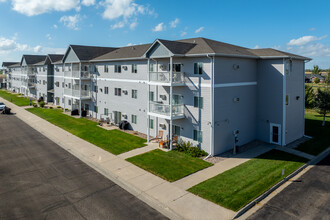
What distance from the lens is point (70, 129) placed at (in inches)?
1121

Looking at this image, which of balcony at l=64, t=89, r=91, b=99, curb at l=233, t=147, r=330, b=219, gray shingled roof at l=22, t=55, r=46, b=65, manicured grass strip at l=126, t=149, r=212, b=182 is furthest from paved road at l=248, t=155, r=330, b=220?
gray shingled roof at l=22, t=55, r=46, b=65

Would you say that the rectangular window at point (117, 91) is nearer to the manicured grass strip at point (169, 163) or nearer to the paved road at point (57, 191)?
the paved road at point (57, 191)

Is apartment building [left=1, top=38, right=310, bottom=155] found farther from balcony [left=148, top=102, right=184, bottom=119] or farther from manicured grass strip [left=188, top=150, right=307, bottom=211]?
manicured grass strip [left=188, top=150, right=307, bottom=211]

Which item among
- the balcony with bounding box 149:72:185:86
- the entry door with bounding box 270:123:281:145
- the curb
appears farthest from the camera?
the entry door with bounding box 270:123:281:145

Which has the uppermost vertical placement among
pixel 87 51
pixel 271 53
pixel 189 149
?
pixel 87 51

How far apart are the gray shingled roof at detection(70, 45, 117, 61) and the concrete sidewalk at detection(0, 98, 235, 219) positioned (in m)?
15.0

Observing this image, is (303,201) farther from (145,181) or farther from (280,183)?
(145,181)

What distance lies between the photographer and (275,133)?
74.6 feet

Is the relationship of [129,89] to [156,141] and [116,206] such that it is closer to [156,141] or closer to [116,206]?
[156,141]

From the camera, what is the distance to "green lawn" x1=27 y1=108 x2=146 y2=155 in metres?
22.2

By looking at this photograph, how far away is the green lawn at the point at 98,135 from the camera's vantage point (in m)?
22.2

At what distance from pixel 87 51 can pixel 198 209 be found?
101ft

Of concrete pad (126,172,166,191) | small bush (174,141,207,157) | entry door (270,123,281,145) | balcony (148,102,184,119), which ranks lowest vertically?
concrete pad (126,172,166,191)

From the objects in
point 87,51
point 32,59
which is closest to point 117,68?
point 87,51
